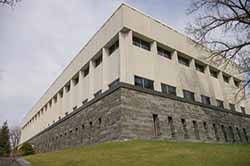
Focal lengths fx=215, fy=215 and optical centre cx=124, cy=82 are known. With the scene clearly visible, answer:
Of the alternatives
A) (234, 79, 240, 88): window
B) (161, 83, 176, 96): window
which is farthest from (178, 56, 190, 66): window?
(234, 79, 240, 88): window

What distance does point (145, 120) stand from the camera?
16.6 metres

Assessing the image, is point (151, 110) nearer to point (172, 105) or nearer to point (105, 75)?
point (172, 105)

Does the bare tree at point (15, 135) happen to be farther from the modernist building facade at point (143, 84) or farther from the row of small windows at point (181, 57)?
the row of small windows at point (181, 57)

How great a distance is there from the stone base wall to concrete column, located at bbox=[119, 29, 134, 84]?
1.03 meters

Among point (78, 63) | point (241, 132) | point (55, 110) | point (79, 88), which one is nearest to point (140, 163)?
point (79, 88)

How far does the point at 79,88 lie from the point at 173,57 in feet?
38.7

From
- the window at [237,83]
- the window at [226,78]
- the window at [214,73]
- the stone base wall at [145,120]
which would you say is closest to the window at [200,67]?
the window at [214,73]

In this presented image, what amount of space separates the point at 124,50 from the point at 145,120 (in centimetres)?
617

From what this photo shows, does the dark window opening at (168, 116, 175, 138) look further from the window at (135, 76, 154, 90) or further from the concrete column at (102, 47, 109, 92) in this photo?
the concrete column at (102, 47, 109, 92)

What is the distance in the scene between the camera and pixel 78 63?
2808 cm

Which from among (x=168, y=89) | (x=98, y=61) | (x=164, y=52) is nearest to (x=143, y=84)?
(x=168, y=89)

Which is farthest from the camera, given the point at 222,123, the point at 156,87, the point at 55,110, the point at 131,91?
the point at 55,110

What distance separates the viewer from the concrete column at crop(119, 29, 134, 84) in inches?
690

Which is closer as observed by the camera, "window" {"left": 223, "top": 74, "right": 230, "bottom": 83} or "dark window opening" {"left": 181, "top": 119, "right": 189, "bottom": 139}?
"dark window opening" {"left": 181, "top": 119, "right": 189, "bottom": 139}
